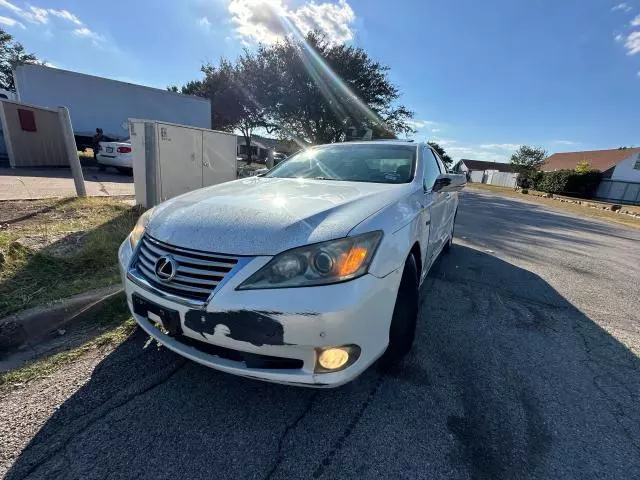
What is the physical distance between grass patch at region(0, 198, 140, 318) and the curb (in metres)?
0.11

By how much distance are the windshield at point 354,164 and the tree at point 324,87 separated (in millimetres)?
17936

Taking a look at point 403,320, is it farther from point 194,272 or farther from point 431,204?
point 194,272

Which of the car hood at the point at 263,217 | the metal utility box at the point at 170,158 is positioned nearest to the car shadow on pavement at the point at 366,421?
the car hood at the point at 263,217

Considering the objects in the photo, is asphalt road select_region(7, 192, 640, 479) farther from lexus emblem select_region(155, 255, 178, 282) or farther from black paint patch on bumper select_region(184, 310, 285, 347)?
lexus emblem select_region(155, 255, 178, 282)

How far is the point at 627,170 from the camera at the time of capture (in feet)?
117

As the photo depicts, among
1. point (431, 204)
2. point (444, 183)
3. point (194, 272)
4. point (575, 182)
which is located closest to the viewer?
point (194, 272)

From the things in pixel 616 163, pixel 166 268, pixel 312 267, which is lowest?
pixel 166 268

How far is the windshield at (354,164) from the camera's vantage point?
115 inches

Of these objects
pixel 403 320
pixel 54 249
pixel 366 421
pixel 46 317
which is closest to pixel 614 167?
pixel 403 320

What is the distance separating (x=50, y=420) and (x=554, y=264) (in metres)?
6.28

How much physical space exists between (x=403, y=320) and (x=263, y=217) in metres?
1.11

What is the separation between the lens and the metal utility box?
222 inches

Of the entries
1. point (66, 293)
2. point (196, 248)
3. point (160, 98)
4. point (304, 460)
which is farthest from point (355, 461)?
point (160, 98)

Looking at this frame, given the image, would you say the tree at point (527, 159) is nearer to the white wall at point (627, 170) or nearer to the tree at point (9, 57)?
the white wall at point (627, 170)
